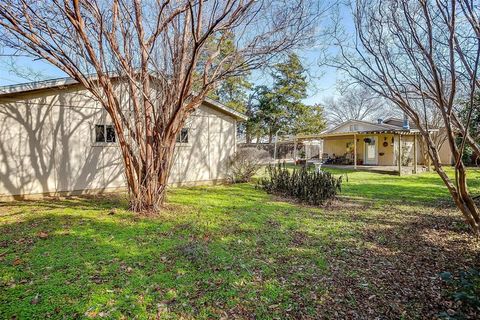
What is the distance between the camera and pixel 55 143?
830cm

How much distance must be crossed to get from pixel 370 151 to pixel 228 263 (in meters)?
19.6

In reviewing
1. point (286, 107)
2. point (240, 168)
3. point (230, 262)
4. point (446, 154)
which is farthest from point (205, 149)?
point (446, 154)

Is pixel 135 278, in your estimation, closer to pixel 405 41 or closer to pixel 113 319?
pixel 113 319

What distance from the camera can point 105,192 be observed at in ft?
29.9

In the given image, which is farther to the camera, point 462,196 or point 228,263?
point 462,196

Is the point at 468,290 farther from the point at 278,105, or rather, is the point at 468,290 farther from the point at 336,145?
the point at 278,105

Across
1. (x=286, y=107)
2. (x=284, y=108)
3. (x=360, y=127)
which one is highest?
(x=286, y=107)

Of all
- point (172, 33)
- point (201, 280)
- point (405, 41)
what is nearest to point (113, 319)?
point (201, 280)

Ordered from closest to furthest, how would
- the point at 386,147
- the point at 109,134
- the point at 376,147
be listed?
1. the point at 109,134
2. the point at 386,147
3. the point at 376,147

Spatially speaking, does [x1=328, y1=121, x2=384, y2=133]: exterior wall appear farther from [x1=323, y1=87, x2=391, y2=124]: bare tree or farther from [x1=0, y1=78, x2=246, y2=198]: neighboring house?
[x1=0, y1=78, x2=246, y2=198]: neighboring house

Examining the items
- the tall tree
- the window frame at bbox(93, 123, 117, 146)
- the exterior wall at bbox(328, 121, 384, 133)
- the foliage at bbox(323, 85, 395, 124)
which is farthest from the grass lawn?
the foliage at bbox(323, 85, 395, 124)

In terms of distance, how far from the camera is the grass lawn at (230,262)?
9.05 feet

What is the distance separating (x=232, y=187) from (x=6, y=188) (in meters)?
6.77

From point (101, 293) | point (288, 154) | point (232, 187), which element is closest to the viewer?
point (101, 293)
